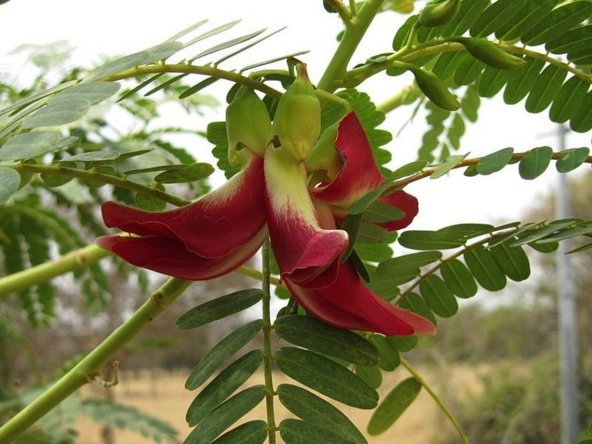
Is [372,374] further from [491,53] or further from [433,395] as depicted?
[491,53]

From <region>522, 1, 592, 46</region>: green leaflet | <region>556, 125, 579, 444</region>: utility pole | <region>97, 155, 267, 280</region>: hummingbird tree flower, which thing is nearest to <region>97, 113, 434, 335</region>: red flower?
<region>97, 155, 267, 280</region>: hummingbird tree flower

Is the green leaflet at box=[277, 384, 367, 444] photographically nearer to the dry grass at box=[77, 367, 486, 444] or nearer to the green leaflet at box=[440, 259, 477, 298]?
the green leaflet at box=[440, 259, 477, 298]

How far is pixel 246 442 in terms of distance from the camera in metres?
0.24

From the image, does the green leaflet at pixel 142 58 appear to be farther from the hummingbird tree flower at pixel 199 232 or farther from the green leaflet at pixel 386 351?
the green leaflet at pixel 386 351

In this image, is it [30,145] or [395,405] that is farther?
[395,405]

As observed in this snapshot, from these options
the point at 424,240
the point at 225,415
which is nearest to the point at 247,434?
the point at 225,415

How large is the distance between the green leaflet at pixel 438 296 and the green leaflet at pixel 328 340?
10 cm

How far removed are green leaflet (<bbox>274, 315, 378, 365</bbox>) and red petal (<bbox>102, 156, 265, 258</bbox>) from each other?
0.12 feet

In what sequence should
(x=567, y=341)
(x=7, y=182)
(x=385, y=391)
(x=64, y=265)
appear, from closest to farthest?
(x=7, y=182) < (x=64, y=265) < (x=567, y=341) < (x=385, y=391)

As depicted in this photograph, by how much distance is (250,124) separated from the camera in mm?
261

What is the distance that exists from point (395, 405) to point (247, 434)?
0.17m

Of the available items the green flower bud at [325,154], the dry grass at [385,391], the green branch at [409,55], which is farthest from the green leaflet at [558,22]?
the dry grass at [385,391]

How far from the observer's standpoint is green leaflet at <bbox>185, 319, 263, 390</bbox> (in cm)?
27

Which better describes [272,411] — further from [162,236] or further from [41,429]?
[41,429]
